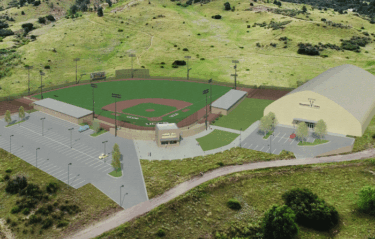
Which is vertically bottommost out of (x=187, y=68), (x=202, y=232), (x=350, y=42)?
(x=202, y=232)

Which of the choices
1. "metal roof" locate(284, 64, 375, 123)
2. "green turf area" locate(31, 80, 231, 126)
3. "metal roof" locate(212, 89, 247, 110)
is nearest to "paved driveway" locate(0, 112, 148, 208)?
"green turf area" locate(31, 80, 231, 126)

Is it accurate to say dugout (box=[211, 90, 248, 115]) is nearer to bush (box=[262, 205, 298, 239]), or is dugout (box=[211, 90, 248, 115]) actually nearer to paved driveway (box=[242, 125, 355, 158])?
paved driveway (box=[242, 125, 355, 158])

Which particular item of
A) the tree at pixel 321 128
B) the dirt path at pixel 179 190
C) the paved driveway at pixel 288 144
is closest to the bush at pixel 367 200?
the dirt path at pixel 179 190

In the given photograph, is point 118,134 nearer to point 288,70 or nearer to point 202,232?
point 202,232

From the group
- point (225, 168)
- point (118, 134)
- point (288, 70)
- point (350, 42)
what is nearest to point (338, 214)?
point (225, 168)

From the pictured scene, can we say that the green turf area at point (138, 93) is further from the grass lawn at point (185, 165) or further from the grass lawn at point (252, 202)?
the grass lawn at point (252, 202)

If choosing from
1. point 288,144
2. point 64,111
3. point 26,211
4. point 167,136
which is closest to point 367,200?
point 288,144

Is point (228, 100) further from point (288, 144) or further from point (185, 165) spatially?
point (185, 165)
